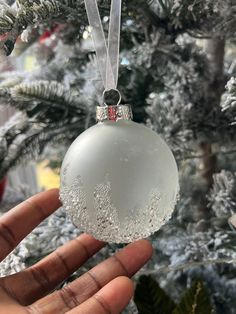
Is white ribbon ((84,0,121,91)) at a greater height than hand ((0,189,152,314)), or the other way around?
white ribbon ((84,0,121,91))

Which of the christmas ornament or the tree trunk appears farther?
the tree trunk

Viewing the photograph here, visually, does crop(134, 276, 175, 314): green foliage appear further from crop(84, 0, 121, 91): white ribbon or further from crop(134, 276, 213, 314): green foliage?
crop(84, 0, 121, 91): white ribbon

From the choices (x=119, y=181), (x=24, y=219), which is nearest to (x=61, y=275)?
(x=24, y=219)

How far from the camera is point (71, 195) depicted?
1.29 ft

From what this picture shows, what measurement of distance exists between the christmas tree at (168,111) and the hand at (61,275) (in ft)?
0.06

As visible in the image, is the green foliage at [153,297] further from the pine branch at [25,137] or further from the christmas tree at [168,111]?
the pine branch at [25,137]

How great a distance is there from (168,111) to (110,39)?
164 mm

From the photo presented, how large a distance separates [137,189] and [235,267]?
231 millimetres

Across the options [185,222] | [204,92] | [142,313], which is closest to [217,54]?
[204,92]

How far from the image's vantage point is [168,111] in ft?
1.81

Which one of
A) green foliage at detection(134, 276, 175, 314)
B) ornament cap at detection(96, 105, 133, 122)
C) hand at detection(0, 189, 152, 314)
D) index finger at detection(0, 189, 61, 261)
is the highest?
ornament cap at detection(96, 105, 133, 122)

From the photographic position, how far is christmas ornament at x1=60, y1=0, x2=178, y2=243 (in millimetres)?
371

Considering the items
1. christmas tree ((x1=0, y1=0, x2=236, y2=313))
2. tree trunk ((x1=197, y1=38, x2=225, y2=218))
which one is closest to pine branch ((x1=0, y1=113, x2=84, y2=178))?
christmas tree ((x1=0, y1=0, x2=236, y2=313))

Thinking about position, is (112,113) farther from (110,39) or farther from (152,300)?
(152,300)
